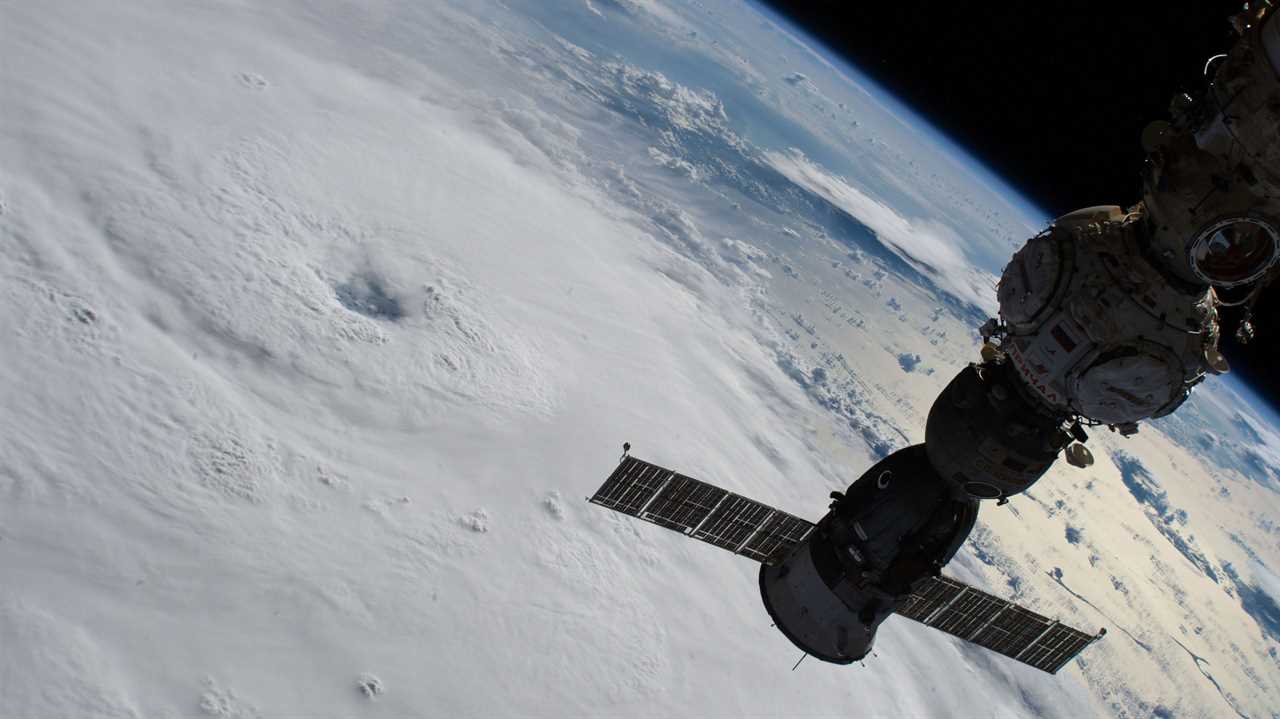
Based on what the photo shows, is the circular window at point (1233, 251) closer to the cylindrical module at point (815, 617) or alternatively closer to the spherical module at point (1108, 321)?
the spherical module at point (1108, 321)

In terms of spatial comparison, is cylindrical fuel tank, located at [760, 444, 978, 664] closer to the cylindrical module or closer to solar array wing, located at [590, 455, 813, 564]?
the cylindrical module

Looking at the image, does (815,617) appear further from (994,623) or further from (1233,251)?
(1233,251)

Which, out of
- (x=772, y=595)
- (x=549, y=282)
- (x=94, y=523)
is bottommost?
(x=94, y=523)

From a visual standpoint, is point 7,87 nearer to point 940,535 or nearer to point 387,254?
point 387,254

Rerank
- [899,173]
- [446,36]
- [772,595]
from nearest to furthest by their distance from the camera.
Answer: [772,595] → [446,36] → [899,173]

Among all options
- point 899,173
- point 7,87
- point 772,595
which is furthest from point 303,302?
point 899,173

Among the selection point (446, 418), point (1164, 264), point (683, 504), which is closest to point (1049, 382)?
point (1164, 264)

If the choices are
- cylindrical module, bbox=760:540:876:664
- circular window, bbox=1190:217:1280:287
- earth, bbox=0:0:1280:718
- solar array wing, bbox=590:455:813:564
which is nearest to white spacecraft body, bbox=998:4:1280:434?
circular window, bbox=1190:217:1280:287
